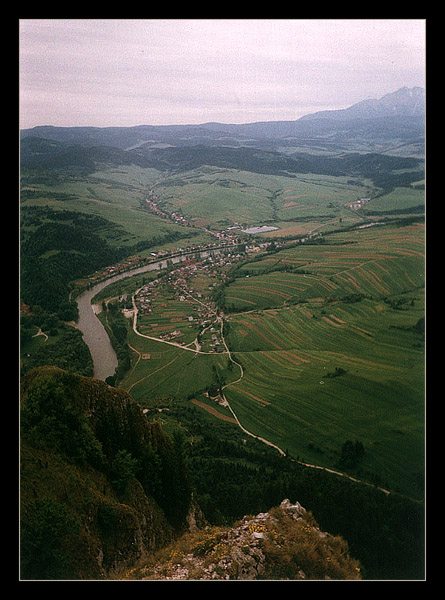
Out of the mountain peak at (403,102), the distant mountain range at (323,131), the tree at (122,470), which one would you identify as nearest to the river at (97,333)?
the tree at (122,470)

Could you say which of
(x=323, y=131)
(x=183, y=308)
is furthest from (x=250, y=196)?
(x=183, y=308)

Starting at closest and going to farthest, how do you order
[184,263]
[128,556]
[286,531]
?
[128,556], [286,531], [184,263]

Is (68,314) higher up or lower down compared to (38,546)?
higher up

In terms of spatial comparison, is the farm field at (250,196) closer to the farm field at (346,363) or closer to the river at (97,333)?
the river at (97,333)

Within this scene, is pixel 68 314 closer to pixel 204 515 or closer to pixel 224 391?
pixel 224 391

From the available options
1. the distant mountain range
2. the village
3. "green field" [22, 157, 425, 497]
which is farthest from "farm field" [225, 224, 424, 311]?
the distant mountain range

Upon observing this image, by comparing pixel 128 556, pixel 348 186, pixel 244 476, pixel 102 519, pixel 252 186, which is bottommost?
pixel 244 476

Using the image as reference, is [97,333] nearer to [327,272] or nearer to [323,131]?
[327,272]

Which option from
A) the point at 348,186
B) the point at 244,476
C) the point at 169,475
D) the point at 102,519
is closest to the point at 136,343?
the point at 244,476
